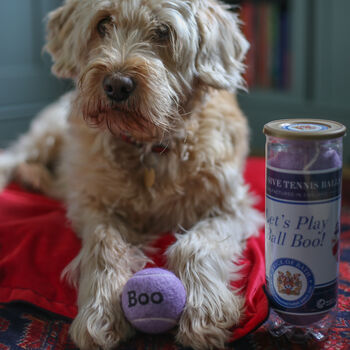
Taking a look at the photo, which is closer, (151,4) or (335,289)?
(335,289)

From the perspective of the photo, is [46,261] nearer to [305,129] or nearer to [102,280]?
[102,280]

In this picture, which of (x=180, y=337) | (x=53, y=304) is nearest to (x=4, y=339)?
(x=53, y=304)

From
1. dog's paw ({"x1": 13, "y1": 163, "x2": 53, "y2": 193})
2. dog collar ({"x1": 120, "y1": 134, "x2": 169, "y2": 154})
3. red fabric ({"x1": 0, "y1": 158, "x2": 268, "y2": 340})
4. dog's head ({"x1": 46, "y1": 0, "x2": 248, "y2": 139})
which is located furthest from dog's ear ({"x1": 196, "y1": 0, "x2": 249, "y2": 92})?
Answer: dog's paw ({"x1": 13, "y1": 163, "x2": 53, "y2": 193})

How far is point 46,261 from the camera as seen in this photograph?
5.17 feet

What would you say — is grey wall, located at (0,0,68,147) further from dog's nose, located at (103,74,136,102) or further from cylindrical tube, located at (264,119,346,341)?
cylindrical tube, located at (264,119,346,341)

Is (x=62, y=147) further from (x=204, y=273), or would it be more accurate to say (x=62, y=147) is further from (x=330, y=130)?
(x=330, y=130)

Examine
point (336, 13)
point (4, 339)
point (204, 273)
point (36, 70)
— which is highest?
point (336, 13)

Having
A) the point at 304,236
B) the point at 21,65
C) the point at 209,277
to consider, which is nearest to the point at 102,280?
the point at 209,277

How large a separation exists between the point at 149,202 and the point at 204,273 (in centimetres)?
34

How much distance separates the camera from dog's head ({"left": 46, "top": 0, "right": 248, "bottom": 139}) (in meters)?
1.34

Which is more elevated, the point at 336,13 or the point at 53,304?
the point at 336,13

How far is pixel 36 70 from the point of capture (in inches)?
125

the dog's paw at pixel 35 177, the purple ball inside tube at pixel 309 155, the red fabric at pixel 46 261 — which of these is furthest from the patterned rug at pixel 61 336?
the dog's paw at pixel 35 177

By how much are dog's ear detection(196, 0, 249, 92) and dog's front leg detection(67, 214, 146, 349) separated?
544 mm
